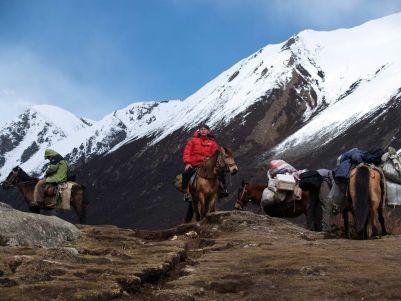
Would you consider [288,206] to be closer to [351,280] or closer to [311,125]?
[351,280]

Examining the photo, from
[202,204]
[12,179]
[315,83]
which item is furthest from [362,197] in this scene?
[315,83]

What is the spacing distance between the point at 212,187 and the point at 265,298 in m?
9.33

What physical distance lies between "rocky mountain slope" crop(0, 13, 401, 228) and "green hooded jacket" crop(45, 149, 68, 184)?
69419mm

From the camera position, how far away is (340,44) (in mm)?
175875

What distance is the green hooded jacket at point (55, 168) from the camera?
18281mm

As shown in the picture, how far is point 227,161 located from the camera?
14641mm

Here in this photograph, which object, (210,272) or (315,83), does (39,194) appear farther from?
(315,83)

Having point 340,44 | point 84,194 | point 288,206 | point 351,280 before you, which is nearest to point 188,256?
point 351,280

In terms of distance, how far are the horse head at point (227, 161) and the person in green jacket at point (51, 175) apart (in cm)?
575

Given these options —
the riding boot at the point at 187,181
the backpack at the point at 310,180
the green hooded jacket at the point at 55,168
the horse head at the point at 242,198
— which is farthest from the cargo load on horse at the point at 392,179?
the green hooded jacket at the point at 55,168

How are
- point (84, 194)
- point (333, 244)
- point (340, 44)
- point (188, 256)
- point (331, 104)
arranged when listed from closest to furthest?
point (188, 256) → point (333, 244) → point (84, 194) → point (331, 104) → point (340, 44)

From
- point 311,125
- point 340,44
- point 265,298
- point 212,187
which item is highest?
point 340,44

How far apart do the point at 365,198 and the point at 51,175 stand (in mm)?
10753

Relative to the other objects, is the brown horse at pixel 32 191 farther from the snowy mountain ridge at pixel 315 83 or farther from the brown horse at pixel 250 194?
the snowy mountain ridge at pixel 315 83
